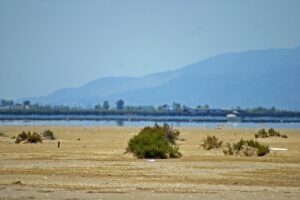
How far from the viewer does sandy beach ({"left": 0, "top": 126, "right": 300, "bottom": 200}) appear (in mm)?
22641

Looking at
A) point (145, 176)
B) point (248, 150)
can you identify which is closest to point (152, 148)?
point (248, 150)

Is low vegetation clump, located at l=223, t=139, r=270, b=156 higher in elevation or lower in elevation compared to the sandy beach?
higher

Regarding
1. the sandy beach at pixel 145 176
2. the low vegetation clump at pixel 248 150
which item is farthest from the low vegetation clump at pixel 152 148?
the low vegetation clump at pixel 248 150

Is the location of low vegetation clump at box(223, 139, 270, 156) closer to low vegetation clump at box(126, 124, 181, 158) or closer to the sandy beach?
the sandy beach

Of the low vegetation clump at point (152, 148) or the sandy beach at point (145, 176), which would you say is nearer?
the sandy beach at point (145, 176)

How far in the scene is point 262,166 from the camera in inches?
1329

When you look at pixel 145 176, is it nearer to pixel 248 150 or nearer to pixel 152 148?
pixel 152 148

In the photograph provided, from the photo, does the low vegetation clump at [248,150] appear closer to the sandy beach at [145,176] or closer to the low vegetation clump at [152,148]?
the sandy beach at [145,176]

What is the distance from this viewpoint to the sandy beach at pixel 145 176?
22.6m

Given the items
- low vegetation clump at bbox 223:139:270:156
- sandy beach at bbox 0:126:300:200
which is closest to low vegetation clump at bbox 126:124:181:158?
sandy beach at bbox 0:126:300:200

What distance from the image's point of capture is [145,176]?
28.5 m

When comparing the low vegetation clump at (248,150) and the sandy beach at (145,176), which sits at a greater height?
the low vegetation clump at (248,150)

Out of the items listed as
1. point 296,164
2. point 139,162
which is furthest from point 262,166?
point 139,162

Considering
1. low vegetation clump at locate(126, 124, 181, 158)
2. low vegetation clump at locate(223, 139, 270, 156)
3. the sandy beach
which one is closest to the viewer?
the sandy beach
